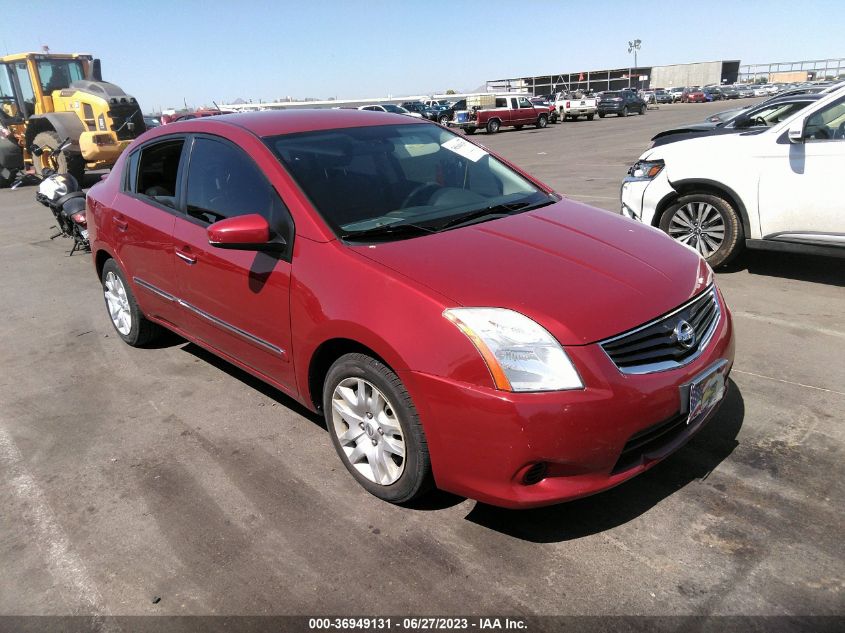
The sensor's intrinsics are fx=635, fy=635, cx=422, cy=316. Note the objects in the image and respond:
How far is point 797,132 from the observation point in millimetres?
5227

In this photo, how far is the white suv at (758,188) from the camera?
5.23 m

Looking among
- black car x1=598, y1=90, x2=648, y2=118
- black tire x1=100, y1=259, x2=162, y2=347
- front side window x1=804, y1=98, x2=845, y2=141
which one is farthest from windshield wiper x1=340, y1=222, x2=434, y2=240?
black car x1=598, y1=90, x2=648, y2=118

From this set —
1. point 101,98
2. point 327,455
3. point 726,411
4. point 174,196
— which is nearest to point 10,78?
point 101,98

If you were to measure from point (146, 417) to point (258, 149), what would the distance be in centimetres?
181

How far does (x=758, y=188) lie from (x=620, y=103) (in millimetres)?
41916

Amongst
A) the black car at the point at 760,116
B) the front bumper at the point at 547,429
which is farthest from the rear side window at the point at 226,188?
the black car at the point at 760,116

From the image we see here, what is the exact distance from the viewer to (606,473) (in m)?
2.44

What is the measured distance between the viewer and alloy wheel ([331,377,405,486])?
2740 millimetres

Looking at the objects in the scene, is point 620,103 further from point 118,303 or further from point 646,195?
point 118,303

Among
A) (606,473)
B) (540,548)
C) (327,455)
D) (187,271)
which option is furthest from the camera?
(187,271)

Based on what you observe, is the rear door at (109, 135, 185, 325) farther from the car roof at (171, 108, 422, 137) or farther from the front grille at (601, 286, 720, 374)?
the front grille at (601, 286, 720, 374)

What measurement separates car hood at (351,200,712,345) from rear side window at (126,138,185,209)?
1861 mm

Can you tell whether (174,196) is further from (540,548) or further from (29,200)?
(29,200)

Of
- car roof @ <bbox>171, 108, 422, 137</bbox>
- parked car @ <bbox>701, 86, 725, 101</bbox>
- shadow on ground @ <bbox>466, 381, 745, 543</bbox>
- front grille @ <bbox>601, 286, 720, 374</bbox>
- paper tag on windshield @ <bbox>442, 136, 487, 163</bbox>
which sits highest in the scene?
parked car @ <bbox>701, 86, 725, 101</bbox>
